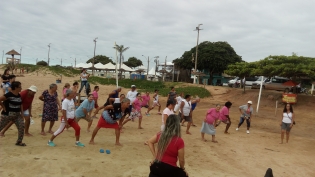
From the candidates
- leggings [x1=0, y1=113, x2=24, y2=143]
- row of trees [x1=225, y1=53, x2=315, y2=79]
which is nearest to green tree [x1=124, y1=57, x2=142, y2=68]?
row of trees [x1=225, y1=53, x2=315, y2=79]

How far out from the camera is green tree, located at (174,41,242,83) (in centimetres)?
4106

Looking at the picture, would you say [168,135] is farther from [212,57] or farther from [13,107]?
[212,57]

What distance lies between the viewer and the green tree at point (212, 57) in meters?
41.1

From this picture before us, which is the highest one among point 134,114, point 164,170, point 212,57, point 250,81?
point 212,57

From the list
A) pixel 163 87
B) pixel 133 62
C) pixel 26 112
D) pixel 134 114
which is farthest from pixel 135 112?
pixel 133 62

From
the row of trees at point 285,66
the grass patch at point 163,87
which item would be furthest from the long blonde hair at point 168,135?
the grass patch at point 163,87

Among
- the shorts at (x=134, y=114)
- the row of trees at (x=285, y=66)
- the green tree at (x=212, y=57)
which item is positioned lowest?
the shorts at (x=134, y=114)

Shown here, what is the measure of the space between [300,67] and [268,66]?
8.05ft

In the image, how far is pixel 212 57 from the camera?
41375 mm

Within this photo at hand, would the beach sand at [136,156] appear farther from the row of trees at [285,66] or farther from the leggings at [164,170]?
the row of trees at [285,66]

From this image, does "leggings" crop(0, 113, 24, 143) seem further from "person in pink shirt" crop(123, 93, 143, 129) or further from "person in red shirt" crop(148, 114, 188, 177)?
"person in red shirt" crop(148, 114, 188, 177)

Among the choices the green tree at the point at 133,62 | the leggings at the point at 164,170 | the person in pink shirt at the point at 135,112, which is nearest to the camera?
the leggings at the point at 164,170

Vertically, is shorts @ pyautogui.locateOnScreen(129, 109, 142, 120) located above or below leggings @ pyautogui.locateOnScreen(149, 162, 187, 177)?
below

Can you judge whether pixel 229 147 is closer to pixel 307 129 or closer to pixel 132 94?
pixel 132 94
